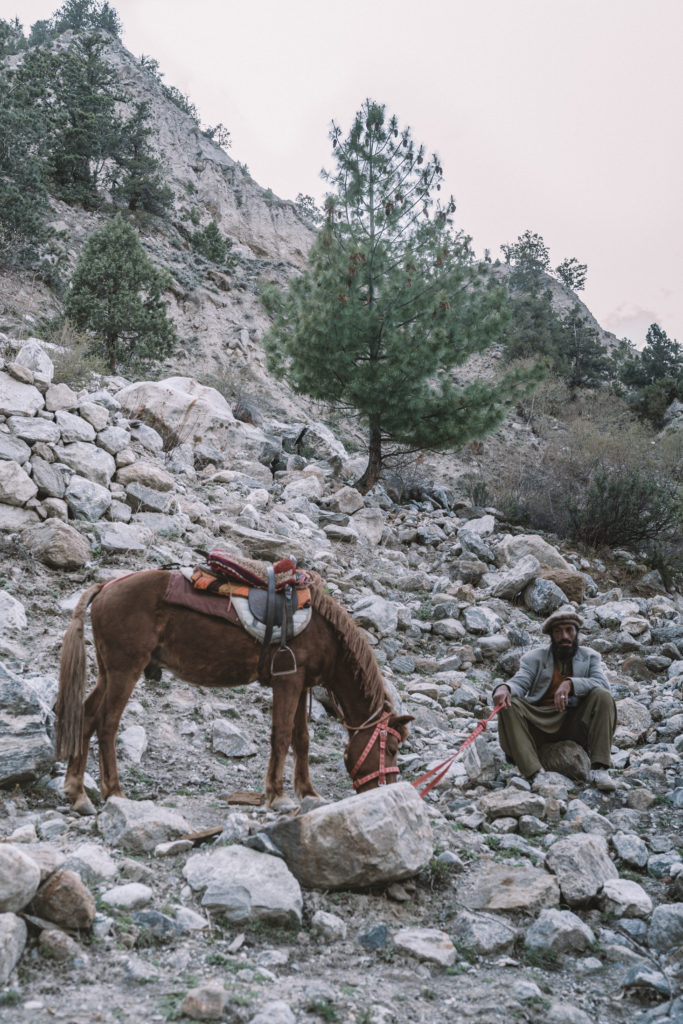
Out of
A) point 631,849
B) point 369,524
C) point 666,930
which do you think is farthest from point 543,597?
point 666,930

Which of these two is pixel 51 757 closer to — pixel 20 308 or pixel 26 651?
pixel 26 651

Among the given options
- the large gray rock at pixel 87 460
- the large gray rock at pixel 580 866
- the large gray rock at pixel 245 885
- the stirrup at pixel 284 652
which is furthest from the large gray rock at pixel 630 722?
the large gray rock at pixel 87 460

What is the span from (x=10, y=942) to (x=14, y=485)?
17.7 feet

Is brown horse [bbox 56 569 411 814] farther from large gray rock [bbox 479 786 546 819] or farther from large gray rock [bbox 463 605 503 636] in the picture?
large gray rock [bbox 463 605 503 636]

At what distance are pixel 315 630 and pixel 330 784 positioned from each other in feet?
4.09

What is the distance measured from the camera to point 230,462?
11688 mm

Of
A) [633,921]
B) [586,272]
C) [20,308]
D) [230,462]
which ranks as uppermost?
[586,272]

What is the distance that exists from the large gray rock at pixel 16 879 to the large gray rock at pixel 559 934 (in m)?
2.00

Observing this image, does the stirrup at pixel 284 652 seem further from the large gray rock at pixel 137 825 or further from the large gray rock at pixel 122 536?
the large gray rock at pixel 122 536

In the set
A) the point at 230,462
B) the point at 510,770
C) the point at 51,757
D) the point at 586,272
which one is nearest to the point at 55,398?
the point at 230,462

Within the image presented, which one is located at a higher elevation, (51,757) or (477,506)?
(477,506)

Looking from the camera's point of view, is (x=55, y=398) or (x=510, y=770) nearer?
(x=510, y=770)

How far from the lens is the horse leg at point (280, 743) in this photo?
3.88 m

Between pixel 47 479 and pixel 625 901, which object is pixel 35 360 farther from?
pixel 625 901
